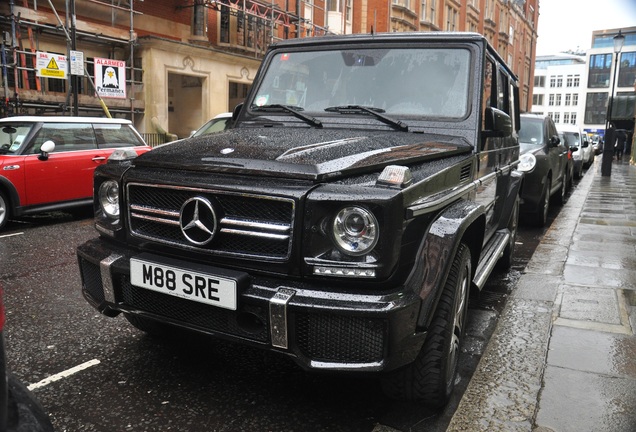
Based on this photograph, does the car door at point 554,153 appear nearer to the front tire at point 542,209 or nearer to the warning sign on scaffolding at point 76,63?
the front tire at point 542,209

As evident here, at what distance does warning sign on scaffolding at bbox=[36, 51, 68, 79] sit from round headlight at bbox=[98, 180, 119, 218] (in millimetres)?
12658

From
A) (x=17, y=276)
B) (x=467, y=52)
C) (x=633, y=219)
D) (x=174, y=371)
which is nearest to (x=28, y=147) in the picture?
(x=17, y=276)

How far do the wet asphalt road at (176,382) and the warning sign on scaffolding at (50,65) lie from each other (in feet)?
36.8

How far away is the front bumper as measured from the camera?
2.16m

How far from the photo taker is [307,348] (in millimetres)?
2244

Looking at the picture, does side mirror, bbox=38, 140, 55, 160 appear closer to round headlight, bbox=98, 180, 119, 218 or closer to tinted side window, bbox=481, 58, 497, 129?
round headlight, bbox=98, 180, 119, 218

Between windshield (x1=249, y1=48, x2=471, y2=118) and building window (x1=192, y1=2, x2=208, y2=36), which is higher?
building window (x1=192, y1=2, x2=208, y2=36)

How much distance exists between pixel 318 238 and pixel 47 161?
23.6 ft

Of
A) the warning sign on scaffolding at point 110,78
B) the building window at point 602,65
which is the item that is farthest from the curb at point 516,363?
the building window at point 602,65

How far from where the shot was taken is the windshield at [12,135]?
7.96 m

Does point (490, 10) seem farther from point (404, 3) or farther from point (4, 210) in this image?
point (4, 210)

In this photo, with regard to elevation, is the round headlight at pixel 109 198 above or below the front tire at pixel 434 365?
above

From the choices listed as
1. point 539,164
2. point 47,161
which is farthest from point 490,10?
point 47,161

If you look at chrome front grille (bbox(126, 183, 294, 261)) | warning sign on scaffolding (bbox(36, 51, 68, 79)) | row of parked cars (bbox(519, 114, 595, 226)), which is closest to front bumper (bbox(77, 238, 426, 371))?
chrome front grille (bbox(126, 183, 294, 261))
